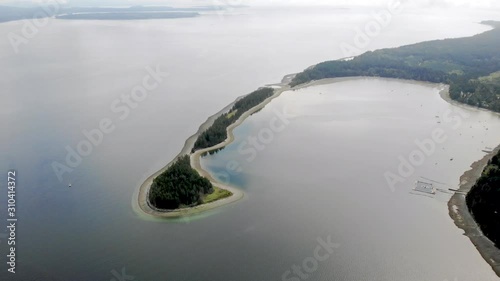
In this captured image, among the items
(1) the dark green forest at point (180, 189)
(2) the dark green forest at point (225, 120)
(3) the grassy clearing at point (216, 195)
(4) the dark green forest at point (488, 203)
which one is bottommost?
(4) the dark green forest at point (488, 203)

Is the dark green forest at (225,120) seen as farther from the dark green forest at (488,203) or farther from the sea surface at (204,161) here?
the dark green forest at (488,203)

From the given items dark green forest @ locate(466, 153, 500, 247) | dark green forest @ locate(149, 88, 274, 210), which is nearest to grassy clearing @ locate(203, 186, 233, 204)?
dark green forest @ locate(149, 88, 274, 210)

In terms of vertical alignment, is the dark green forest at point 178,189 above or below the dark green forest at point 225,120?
below

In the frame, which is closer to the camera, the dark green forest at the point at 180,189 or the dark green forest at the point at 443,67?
the dark green forest at the point at 180,189

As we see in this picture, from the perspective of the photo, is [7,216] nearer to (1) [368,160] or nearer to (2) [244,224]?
(2) [244,224]

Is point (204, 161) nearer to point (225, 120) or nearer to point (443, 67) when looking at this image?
point (225, 120)

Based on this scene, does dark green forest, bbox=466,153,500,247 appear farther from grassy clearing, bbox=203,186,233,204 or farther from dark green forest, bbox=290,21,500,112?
dark green forest, bbox=290,21,500,112

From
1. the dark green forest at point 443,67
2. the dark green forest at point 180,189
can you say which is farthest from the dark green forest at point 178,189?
the dark green forest at point 443,67
